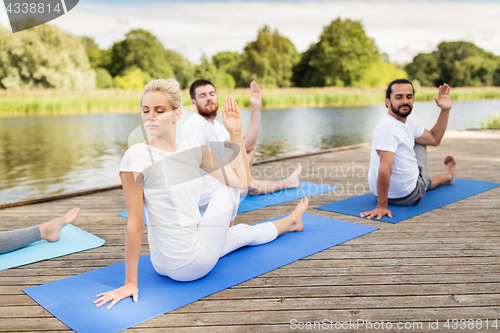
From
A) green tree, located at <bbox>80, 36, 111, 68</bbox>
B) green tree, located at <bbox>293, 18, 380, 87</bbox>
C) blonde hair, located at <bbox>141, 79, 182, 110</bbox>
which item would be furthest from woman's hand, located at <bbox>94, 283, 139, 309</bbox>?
green tree, located at <bbox>80, 36, 111, 68</bbox>

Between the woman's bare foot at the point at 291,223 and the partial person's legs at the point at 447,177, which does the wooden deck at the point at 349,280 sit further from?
the partial person's legs at the point at 447,177

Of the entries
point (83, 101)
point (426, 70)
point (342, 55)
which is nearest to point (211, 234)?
point (83, 101)

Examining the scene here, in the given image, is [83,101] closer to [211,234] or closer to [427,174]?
[427,174]

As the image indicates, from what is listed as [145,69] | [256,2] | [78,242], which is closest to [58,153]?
[78,242]

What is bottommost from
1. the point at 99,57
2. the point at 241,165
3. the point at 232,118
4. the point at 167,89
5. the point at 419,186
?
the point at 419,186

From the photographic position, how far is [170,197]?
171 cm

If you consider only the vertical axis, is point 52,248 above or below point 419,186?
below

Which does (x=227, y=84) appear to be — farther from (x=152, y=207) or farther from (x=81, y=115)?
(x=152, y=207)

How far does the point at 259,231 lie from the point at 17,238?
1448 mm

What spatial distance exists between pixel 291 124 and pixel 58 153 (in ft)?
27.6

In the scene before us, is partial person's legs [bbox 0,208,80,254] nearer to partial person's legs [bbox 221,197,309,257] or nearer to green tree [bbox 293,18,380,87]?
partial person's legs [bbox 221,197,309,257]

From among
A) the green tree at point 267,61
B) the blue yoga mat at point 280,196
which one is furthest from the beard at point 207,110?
the green tree at point 267,61

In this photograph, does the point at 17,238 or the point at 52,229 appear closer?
the point at 17,238

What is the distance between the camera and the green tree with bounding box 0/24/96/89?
77.5ft
